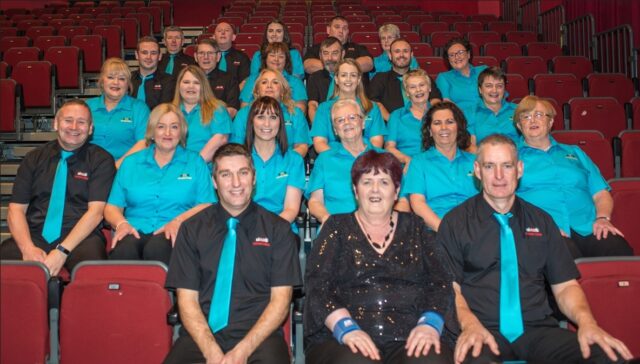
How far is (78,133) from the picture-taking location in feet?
11.5

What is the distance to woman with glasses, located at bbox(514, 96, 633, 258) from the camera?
11.5 feet

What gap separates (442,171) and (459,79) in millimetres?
2164

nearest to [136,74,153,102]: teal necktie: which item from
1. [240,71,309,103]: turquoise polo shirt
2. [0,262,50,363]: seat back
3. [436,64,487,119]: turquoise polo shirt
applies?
[240,71,309,103]: turquoise polo shirt

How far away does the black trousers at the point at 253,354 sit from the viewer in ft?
7.84

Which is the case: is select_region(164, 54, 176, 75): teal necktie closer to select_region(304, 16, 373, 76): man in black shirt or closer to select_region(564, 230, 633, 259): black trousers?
select_region(304, 16, 373, 76): man in black shirt

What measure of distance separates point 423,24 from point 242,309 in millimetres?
7130

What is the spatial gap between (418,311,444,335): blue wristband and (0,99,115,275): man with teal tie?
179cm

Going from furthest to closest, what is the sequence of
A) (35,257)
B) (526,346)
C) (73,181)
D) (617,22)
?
(617,22) < (73,181) < (35,257) < (526,346)

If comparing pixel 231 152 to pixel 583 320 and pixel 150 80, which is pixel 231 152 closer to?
pixel 583 320

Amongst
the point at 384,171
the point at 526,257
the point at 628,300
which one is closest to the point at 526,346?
A: the point at 526,257

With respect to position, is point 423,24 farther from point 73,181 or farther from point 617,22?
point 73,181

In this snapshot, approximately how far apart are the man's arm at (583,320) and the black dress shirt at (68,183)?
2.38 metres

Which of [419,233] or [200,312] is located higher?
[419,233]

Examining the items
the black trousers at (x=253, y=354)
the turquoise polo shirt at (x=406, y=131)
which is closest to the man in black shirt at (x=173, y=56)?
the turquoise polo shirt at (x=406, y=131)
